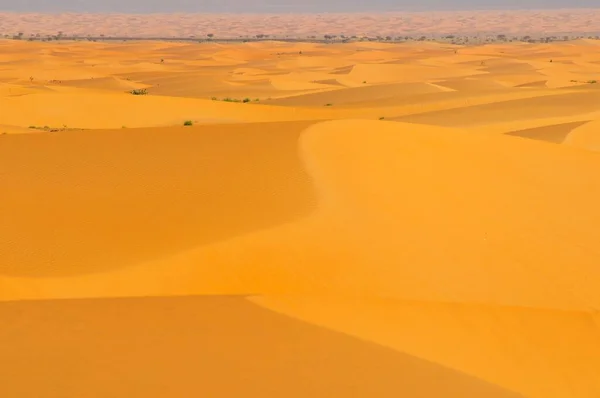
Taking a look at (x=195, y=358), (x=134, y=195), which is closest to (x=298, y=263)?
(x=195, y=358)

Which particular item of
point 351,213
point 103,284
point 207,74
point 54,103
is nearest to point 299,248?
point 351,213

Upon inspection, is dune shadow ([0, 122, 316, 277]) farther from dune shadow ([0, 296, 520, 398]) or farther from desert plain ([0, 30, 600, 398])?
dune shadow ([0, 296, 520, 398])

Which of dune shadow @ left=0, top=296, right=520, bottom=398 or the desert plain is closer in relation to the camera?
dune shadow @ left=0, top=296, right=520, bottom=398

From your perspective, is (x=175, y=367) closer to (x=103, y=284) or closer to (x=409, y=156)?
(x=103, y=284)

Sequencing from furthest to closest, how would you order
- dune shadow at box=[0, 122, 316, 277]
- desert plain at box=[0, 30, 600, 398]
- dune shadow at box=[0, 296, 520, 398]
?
1. dune shadow at box=[0, 122, 316, 277]
2. desert plain at box=[0, 30, 600, 398]
3. dune shadow at box=[0, 296, 520, 398]

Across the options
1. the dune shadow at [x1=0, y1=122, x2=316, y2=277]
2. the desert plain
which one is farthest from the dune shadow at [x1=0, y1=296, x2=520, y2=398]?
the dune shadow at [x1=0, y1=122, x2=316, y2=277]

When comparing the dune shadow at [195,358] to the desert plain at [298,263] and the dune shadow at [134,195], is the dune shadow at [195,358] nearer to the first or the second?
the desert plain at [298,263]

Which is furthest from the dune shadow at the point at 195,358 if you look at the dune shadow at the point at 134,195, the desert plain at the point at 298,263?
the dune shadow at the point at 134,195

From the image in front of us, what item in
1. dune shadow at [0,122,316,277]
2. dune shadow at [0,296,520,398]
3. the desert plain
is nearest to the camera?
dune shadow at [0,296,520,398]
